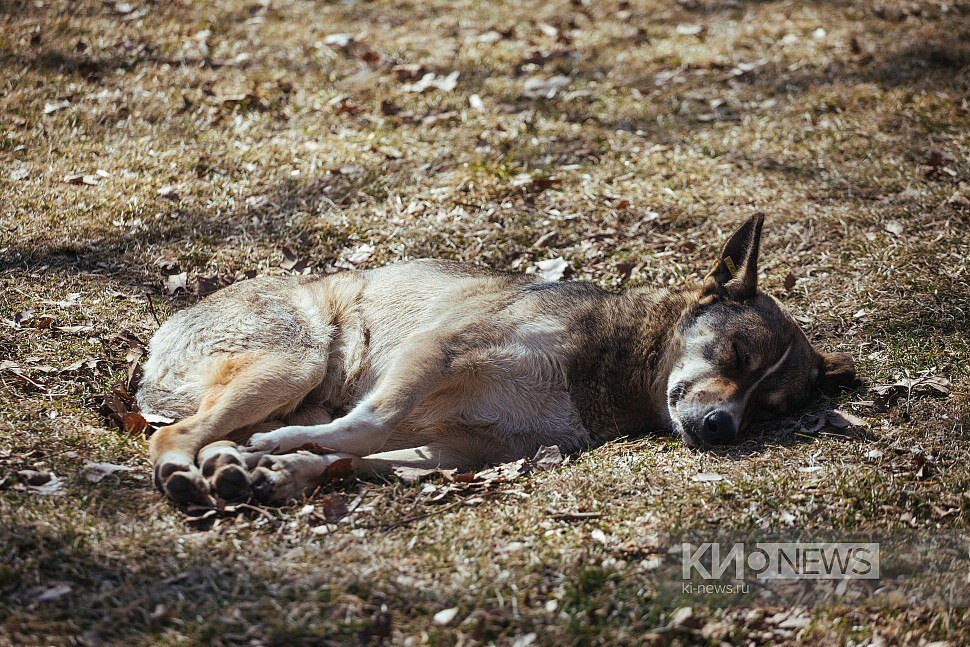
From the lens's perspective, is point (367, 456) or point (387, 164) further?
point (387, 164)

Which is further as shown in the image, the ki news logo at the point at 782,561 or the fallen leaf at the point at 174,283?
the fallen leaf at the point at 174,283

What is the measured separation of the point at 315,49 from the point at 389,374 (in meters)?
6.94

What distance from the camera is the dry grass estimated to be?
3648 mm

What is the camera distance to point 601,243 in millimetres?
7508

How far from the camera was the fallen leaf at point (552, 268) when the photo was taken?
7.13 meters

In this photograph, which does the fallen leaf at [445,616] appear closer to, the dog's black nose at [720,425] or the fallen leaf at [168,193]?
the dog's black nose at [720,425]

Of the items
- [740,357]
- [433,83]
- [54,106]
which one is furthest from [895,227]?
[54,106]

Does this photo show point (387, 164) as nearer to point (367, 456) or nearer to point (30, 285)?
point (30, 285)

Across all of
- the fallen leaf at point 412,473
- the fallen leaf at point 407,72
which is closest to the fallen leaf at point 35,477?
the fallen leaf at point 412,473

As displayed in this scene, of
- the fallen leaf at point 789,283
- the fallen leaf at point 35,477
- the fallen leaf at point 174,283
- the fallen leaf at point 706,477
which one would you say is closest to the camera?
the fallen leaf at point 35,477

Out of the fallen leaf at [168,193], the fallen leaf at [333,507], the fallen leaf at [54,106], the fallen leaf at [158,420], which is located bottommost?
the fallen leaf at [333,507]

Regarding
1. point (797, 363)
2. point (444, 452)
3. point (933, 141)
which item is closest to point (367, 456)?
point (444, 452)

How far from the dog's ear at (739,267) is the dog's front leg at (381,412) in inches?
72.9

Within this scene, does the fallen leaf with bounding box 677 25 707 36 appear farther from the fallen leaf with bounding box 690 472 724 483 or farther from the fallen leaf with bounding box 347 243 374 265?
the fallen leaf with bounding box 690 472 724 483
